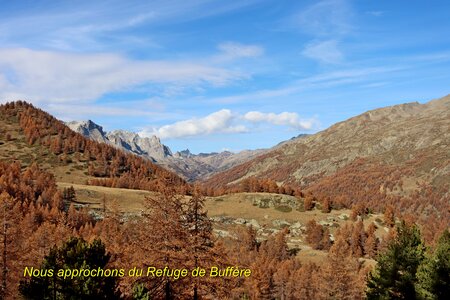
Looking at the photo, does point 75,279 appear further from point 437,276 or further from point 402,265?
point 402,265

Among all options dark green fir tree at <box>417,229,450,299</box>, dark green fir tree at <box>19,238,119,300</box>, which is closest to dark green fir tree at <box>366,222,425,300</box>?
dark green fir tree at <box>417,229,450,299</box>

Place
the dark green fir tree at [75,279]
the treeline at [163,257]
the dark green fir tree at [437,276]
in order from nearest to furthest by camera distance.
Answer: the treeline at [163,257], the dark green fir tree at [75,279], the dark green fir tree at [437,276]

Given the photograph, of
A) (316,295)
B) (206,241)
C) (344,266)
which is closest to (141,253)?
(206,241)

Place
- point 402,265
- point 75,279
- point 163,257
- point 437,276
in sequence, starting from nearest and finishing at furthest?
point 163,257
point 75,279
point 437,276
point 402,265

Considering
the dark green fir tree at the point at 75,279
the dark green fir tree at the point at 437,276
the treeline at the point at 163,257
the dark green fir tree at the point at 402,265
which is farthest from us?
the dark green fir tree at the point at 402,265

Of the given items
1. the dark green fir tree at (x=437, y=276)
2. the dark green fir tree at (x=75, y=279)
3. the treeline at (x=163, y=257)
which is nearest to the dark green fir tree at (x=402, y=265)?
the treeline at (x=163, y=257)

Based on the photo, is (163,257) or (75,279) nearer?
(163,257)

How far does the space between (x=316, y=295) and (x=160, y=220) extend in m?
83.0

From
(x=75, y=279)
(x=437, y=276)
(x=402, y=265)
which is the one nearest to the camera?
(x=75, y=279)

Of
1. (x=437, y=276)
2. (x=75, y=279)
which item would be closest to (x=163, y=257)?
(x=75, y=279)

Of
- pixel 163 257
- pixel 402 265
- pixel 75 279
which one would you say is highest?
pixel 163 257

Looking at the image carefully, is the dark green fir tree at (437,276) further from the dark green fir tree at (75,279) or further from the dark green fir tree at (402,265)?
the dark green fir tree at (75,279)

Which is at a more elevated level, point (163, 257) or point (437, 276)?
point (163, 257)

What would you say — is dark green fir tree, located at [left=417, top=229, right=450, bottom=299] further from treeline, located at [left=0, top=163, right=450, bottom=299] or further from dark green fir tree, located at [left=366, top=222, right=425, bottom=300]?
dark green fir tree, located at [left=366, top=222, right=425, bottom=300]
